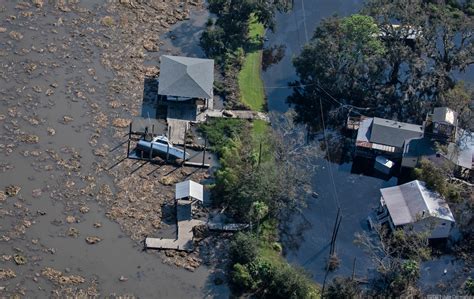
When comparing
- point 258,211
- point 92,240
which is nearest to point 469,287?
point 258,211

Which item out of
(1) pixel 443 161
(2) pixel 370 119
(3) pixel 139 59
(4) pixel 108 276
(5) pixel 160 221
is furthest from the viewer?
(3) pixel 139 59

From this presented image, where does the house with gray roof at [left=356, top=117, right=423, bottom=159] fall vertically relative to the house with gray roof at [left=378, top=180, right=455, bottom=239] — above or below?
above

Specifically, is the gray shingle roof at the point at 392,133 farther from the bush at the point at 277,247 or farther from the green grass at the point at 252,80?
the bush at the point at 277,247

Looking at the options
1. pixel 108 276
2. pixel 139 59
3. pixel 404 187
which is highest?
pixel 139 59

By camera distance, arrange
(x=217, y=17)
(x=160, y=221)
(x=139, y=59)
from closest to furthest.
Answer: (x=160, y=221) → (x=139, y=59) → (x=217, y=17)

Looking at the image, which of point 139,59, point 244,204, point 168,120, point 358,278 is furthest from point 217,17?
point 358,278

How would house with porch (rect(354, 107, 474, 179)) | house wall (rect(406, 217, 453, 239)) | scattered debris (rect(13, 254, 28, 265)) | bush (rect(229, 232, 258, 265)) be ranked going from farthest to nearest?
1. house with porch (rect(354, 107, 474, 179))
2. house wall (rect(406, 217, 453, 239))
3. bush (rect(229, 232, 258, 265))
4. scattered debris (rect(13, 254, 28, 265))

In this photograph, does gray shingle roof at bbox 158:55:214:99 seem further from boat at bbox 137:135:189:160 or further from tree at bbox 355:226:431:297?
tree at bbox 355:226:431:297

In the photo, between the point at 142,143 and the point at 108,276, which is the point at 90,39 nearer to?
the point at 142,143

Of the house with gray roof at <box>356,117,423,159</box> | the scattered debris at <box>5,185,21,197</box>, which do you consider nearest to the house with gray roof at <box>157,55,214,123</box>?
the house with gray roof at <box>356,117,423,159</box>
